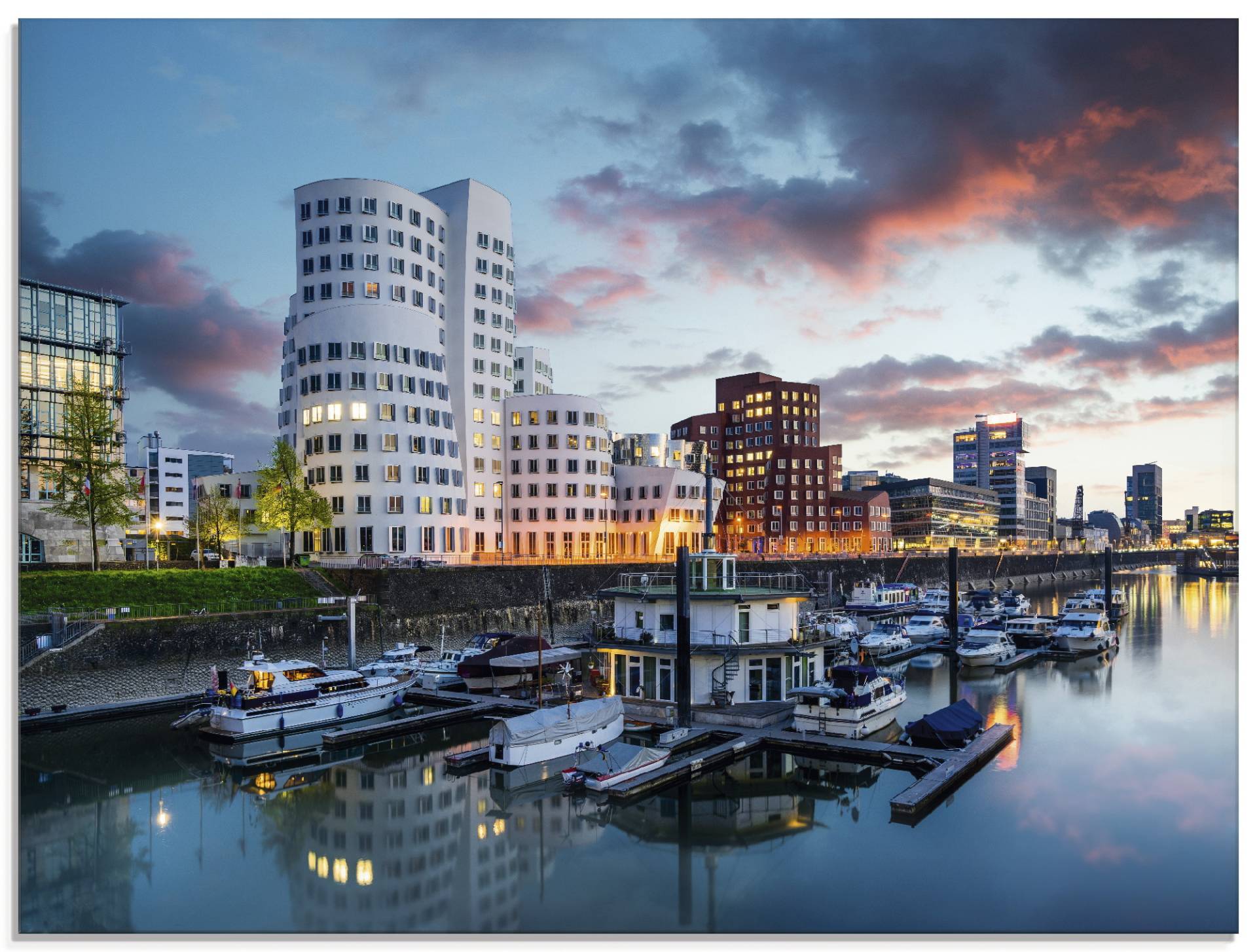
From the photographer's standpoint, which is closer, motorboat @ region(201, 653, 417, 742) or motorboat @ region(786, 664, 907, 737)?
motorboat @ region(786, 664, 907, 737)

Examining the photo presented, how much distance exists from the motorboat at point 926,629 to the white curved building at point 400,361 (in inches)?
2000

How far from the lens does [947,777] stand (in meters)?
30.9

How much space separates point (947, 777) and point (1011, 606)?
8626cm

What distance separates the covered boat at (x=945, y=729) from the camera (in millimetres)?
37281

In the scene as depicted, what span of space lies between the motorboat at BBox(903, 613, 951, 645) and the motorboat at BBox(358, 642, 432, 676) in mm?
42464

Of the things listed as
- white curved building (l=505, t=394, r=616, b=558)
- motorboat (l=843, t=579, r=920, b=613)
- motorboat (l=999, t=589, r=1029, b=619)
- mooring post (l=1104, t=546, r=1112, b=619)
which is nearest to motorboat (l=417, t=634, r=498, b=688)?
white curved building (l=505, t=394, r=616, b=558)

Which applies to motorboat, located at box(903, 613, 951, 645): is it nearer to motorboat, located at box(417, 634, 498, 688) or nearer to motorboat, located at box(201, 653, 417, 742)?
motorboat, located at box(417, 634, 498, 688)

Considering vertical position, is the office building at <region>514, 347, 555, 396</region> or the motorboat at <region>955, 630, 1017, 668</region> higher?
the office building at <region>514, 347, 555, 396</region>

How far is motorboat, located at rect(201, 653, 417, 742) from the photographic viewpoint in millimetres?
40875

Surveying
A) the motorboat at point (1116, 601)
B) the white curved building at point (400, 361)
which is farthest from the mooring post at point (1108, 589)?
the white curved building at point (400, 361)

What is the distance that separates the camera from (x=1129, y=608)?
117750mm

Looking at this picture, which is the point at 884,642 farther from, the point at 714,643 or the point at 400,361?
the point at 400,361

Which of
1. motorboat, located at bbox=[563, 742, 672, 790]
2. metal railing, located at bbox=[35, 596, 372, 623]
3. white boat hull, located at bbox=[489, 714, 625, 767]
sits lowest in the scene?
white boat hull, located at bbox=[489, 714, 625, 767]

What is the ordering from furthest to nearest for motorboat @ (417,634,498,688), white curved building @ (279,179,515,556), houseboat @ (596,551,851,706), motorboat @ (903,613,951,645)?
white curved building @ (279,179,515,556), motorboat @ (903,613,951,645), motorboat @ (417,634,498,688), houseboat @ (596,551,851,706)
